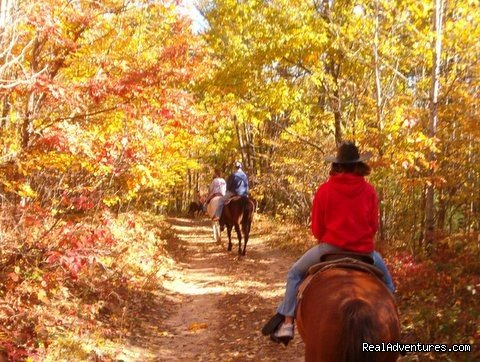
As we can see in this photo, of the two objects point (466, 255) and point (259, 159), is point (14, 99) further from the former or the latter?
point (259, 159)

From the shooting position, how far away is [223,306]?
9.77m

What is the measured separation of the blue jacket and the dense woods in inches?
81.4

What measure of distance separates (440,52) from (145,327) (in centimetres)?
810

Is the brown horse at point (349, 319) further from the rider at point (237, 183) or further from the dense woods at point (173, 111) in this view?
the rider at point (237, 183)

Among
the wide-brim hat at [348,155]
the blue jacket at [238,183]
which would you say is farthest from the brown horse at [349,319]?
the blue jacket at [238,183]

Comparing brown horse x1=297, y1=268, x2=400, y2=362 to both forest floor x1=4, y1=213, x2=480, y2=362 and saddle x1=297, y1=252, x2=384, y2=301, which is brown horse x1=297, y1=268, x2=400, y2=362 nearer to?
saddle x1=297, y1=252, x2=384, y2=301

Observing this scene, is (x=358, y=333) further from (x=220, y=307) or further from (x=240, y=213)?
(x=240, y=213)

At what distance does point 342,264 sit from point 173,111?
17.3 ft

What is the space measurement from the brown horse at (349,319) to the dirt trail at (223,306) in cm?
314

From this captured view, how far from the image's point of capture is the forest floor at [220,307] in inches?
294

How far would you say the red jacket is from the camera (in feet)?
16.5

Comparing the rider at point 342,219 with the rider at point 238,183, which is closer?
the rider at point 342,219

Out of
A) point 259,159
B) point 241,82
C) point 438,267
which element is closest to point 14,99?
point 241,82

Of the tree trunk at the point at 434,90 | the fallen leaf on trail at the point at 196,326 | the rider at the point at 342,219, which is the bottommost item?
the fallen leaf on trail at the point at 196,326
